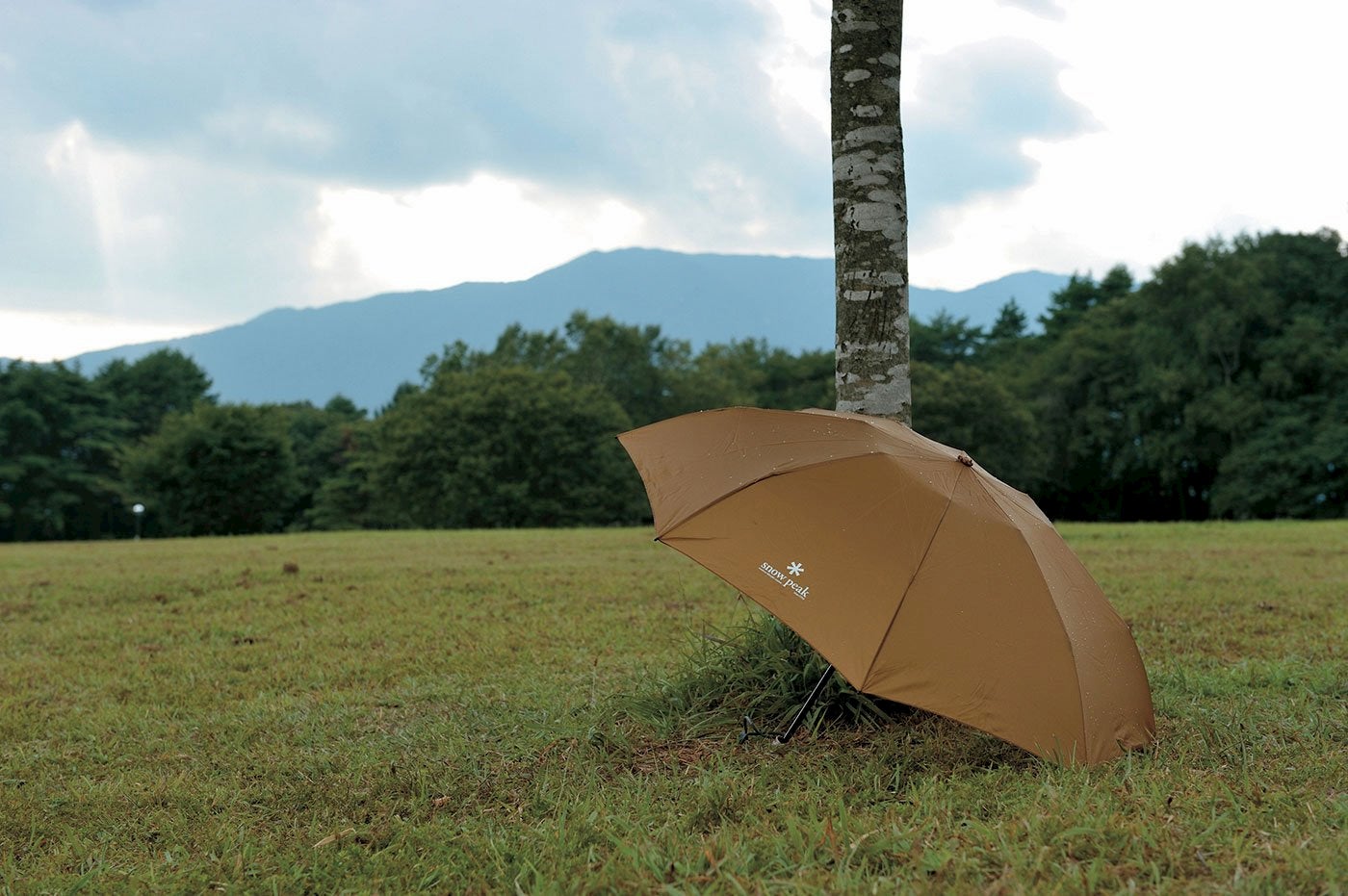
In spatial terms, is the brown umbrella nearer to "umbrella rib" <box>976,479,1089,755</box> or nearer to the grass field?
"umbrella rib" <box>976,479,1089,755</box>

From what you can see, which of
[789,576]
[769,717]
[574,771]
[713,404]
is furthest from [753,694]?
[713,404]

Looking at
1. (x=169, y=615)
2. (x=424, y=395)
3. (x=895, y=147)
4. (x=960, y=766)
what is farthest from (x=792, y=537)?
(x=424, y=395)

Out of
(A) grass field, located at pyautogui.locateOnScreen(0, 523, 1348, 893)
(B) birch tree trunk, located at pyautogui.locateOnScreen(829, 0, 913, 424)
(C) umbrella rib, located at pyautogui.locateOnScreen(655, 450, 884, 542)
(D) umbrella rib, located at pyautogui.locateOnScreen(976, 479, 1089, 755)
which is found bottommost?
(A) grass field, located at pyautogui.locateOnScreen(0, 523, 1348, 893)

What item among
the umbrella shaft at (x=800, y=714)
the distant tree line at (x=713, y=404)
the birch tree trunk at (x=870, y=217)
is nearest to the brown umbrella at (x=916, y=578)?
the umbrella shaft at (x=800, y=714)

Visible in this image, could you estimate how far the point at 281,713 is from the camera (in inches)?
207

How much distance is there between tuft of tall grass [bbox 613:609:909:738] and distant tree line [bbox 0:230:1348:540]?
3506 cm

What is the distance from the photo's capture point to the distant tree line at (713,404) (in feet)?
121

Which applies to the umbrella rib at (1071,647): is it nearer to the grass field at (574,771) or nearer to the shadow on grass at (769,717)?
the grass field at (574,771)

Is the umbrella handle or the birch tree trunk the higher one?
the birch tree trunk

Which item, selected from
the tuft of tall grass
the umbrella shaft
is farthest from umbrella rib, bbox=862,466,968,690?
the tuft of tall grass

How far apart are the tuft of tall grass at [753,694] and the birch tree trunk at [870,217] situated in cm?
114

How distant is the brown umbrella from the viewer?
3.36 meters

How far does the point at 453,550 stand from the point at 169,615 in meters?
5.81

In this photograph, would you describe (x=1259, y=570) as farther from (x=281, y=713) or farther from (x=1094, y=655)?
(x=281, y=713)
